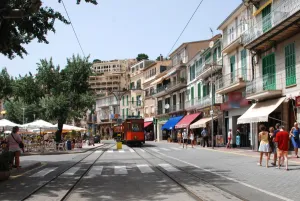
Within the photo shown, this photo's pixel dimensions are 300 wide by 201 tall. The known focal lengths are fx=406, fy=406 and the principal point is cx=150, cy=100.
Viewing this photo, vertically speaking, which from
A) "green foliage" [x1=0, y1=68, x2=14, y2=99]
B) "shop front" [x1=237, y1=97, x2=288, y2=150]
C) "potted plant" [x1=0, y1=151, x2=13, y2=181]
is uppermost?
"green foliage" [x1=0, y1=68, x2=14, y2=99]

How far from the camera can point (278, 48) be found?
2538 centimetres

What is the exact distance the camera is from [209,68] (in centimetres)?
4153

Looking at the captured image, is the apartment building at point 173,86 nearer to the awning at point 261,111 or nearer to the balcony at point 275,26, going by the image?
the awning at point 261,111

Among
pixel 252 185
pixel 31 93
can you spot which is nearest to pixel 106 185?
pixel 252 185

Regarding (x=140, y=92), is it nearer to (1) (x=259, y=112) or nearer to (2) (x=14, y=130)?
(1) (x=259, y=112)

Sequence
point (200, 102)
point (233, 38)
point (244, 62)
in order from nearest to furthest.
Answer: point (244, 62) → point (233, 38) → point (200, 102)

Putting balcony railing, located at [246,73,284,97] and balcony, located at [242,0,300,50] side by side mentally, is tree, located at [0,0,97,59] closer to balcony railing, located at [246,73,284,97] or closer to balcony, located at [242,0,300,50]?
balcony, located at [242,0,300,50]

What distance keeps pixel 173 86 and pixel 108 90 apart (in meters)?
63.0

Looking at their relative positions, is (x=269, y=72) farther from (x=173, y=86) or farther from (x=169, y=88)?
(x=169, y=88)

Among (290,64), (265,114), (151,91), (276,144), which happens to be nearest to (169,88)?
(151,91)

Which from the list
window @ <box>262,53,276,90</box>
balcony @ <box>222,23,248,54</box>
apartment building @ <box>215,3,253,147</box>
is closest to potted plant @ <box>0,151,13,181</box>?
window @ <box>262,53,276,90</box>

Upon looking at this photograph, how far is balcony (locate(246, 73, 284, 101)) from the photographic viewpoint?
25047 mm

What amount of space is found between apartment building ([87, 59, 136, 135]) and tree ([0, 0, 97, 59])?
3168 inches

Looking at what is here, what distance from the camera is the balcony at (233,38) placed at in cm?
3206
